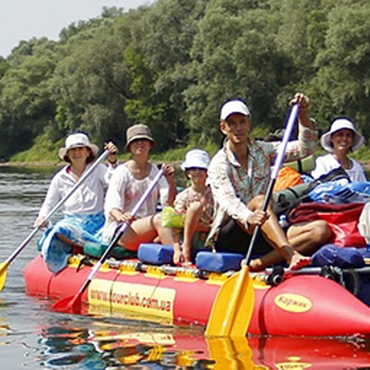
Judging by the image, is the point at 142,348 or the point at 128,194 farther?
the point at 128,194

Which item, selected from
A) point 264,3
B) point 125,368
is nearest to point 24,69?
point 264,3

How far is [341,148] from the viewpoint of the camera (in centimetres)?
896

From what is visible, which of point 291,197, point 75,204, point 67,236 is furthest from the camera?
point 75,204

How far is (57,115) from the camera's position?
191 ft

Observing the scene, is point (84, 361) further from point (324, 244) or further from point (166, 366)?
point (324, 244)

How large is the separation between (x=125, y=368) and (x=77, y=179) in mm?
4196

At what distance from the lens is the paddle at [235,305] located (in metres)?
7.11

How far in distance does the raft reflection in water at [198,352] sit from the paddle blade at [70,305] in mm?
1262

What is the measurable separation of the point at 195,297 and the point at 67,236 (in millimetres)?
2450


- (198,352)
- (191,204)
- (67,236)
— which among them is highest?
(191,204)

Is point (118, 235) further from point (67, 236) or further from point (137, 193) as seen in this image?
point (67, 236)

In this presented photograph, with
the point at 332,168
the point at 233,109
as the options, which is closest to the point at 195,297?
the point at 233,109

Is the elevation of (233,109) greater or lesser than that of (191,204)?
greater

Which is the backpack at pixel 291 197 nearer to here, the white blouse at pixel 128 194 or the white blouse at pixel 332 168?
the white blouse at pixel 332 168
